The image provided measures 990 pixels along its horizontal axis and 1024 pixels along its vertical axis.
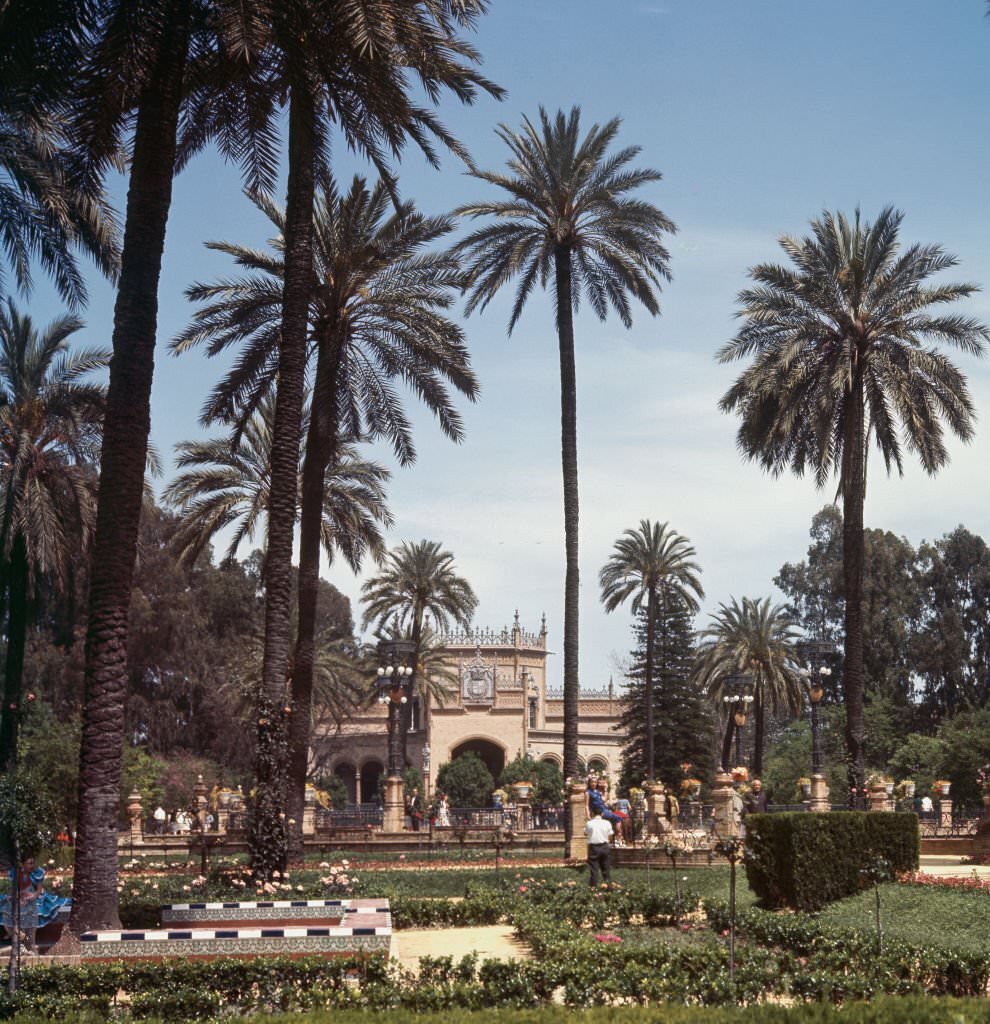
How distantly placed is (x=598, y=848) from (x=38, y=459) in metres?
18.4

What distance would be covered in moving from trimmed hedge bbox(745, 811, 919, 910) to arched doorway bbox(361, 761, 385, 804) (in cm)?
4628

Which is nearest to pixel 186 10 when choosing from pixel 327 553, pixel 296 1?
pixel 296 1

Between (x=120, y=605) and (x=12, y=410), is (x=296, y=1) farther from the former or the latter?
(x=12, y=410)

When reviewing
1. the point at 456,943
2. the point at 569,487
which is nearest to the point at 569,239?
the point at 569,487

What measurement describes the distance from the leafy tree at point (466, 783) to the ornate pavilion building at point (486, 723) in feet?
13.8

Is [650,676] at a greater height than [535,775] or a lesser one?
greater

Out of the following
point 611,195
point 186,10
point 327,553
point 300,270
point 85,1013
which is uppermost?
point 611,195

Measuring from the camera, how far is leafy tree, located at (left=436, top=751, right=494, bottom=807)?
168 feet

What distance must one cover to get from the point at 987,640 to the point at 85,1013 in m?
59.2

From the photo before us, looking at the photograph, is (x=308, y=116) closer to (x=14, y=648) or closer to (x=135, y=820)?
(x=14, y=648)

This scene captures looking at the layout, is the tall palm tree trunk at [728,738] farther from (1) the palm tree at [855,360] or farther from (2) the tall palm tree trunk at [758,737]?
(1) the palm tree at [855,360]

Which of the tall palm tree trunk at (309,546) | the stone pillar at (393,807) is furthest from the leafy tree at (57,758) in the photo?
the tall palm tree trunk at (309,546)

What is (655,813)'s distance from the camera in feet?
87.1

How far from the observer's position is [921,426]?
26531mm
